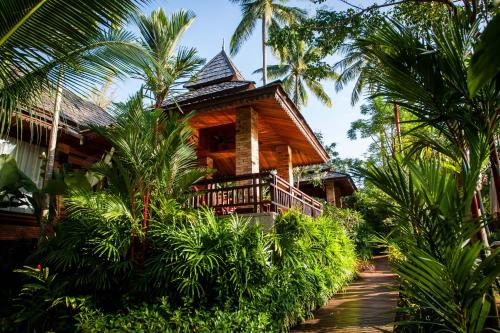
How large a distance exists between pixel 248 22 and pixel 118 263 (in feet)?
63.8

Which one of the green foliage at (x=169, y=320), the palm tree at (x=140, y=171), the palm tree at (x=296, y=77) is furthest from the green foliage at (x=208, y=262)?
the palm tree at (x=296, y=77)

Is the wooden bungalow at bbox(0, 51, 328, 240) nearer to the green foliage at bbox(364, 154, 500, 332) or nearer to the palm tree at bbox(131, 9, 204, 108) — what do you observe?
the palm tree at bbox(131, 9, 204, 108)

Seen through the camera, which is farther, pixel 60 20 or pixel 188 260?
pixel 188 260

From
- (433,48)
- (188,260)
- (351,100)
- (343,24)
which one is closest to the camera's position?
(433,48)

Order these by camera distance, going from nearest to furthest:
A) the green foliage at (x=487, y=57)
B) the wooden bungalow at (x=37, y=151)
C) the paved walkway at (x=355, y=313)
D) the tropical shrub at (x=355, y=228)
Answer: the green foliage at (x=487, y=57)
the paved walkway at (x=355, y=313)
the wooden bungalow at (x=37, y=151)
the tropical shrub at (x=355, y=228)

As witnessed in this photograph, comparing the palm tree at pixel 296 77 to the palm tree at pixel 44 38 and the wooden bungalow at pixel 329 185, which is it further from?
the palm tree at pixel 44 38

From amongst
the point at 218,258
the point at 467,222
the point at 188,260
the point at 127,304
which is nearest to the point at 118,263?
the point at 127,304

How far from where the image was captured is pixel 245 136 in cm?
871

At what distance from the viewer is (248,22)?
20969 mm

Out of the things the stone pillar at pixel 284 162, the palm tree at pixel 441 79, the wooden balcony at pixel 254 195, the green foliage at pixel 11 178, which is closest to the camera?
the palm tree at pixel 441 79

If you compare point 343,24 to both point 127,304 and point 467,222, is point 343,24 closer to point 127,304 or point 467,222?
point 467,222

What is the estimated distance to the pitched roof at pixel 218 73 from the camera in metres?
10.8

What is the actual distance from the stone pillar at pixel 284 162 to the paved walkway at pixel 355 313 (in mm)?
4191

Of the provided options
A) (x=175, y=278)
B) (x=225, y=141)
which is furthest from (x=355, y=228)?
(x=175, y=278)
